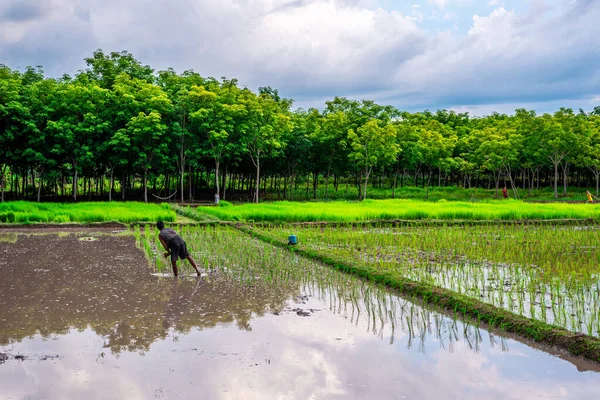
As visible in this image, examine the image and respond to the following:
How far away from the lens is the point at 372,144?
3978 centimetres

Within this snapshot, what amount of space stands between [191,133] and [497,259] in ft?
85.8

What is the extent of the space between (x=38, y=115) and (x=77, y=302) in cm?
2711

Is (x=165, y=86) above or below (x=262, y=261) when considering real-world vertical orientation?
above

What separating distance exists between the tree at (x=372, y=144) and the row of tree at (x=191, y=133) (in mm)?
83

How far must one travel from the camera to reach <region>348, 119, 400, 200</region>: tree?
39562 millimetres

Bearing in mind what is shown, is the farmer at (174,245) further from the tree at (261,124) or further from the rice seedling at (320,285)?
the tree at (261,124)

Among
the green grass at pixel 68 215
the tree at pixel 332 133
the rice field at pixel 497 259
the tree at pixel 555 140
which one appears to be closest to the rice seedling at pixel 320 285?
the rice field at pixel 497 259

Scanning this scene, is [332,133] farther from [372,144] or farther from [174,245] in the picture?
[174,245]

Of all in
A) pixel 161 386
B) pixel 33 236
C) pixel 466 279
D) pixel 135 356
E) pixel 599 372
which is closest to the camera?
pixel 161 386

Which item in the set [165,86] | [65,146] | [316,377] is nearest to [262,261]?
[316,377]

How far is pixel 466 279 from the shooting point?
399 inches

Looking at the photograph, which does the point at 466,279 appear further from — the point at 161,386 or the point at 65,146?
the point at 65,146

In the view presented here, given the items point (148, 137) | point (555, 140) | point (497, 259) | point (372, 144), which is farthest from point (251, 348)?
point (555, 140)

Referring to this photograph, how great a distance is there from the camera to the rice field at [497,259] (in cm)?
835
